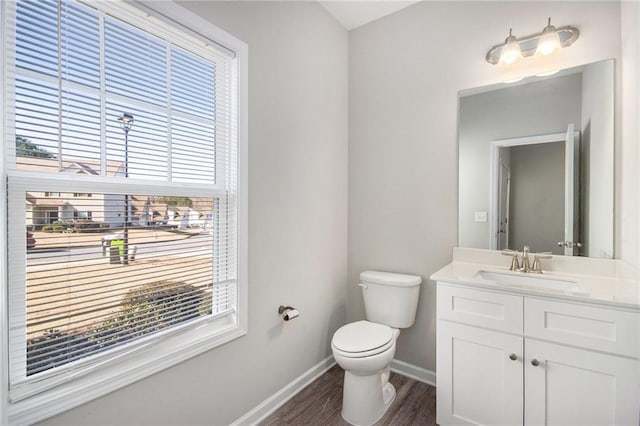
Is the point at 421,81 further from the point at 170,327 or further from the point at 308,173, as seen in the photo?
the point at 170,327

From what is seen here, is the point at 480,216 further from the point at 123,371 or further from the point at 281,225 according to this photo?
the point at 123,371

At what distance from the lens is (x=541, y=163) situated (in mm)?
1793

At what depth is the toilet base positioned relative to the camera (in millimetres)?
1747

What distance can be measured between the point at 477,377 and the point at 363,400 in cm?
63

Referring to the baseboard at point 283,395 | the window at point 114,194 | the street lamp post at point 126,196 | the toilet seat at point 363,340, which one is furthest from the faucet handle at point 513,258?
the street lamp post at point 126,196

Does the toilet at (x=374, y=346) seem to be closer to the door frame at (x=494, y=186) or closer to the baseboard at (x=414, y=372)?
the baseboard at (x=414, y=372)

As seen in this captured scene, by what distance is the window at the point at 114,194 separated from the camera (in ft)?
3.29

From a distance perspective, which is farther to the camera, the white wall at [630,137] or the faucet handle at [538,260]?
the faucet handle at [538,260]

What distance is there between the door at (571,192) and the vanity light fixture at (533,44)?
448 mm

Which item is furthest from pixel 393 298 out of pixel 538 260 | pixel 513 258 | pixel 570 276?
pixel 570 276

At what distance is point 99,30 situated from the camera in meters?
1.15

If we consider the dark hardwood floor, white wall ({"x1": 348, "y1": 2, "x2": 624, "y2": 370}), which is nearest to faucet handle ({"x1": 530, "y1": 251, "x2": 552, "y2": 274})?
white wall ({"x1": 348, "y1": 2, "x2": 624, "y2": 370})

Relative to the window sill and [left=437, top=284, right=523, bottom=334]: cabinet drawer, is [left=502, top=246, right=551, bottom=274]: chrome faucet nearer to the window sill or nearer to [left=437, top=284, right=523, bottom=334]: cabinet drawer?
[left=437, top=284, right=523, bottom=334]: cabinet drawer

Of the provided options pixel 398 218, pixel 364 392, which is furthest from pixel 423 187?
pixel 364 392
